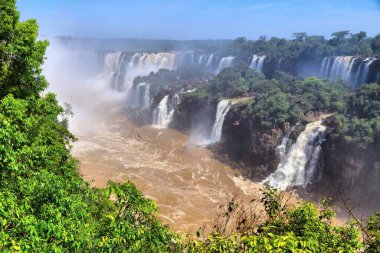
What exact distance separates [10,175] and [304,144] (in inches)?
1105

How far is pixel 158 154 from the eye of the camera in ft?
128

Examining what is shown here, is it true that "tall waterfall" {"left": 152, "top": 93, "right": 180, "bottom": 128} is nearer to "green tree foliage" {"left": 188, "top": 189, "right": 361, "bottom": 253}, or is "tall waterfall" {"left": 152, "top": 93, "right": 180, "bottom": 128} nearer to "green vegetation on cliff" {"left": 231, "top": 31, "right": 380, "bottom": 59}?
"green vegetation on cliff" {"left": 231, "top": 31, "right": 380, "bottom": 59}

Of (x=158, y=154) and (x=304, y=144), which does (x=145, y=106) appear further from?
(x=304, y=144)

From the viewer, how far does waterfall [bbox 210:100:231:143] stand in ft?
136

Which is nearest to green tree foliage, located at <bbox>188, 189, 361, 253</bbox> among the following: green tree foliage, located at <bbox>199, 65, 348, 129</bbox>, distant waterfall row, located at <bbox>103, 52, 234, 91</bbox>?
green tree foliage, located at <bbox>199, 65, 348, 129</bbox>

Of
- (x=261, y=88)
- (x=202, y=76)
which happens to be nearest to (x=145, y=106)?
(x=202, y=76)

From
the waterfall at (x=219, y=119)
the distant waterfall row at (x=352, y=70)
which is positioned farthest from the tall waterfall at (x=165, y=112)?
the distant waterfall row at (x=352, y=70)

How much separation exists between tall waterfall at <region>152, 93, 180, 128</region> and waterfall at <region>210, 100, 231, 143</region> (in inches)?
360

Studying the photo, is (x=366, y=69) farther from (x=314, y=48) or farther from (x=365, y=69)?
(x=314, y=48)

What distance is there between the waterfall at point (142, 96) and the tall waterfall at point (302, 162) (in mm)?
30449

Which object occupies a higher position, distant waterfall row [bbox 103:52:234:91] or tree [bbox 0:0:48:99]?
tree [bbox 0:0:48:99]

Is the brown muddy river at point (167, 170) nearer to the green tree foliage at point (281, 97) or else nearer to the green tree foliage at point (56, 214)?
the green tree foliage at point (281, 97)

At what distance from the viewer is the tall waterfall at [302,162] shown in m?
31.3

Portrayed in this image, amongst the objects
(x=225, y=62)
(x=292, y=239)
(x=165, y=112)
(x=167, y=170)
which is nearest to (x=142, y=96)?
(x=165, y=112)
